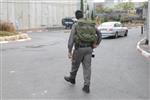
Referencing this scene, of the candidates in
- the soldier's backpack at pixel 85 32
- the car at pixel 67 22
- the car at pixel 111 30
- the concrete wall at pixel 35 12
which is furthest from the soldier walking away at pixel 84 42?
the car at pixel 67 22

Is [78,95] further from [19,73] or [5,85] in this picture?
[19,73]

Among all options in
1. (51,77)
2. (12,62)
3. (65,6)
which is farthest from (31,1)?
(51,77)

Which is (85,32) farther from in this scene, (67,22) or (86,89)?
(67,22)

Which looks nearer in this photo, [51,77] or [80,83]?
[80,83]

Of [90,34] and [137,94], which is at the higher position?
[90,34]

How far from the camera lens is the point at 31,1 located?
5300 centimetres

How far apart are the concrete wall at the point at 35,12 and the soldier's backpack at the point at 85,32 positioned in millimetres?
39664

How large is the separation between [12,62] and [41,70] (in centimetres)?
273

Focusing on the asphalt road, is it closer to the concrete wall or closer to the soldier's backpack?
the soldier's backpack

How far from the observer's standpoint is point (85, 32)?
9.41 meters

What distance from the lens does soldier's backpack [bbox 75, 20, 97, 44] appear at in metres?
9.40

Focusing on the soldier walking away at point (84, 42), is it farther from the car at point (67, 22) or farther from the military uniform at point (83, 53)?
the car at point (67, 22)

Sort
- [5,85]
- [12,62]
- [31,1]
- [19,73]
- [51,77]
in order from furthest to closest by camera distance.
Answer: [31,1], [12,62], [19,73], [51,77], [5,85]

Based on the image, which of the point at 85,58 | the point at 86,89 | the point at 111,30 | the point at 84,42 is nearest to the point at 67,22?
the point at 111,30
